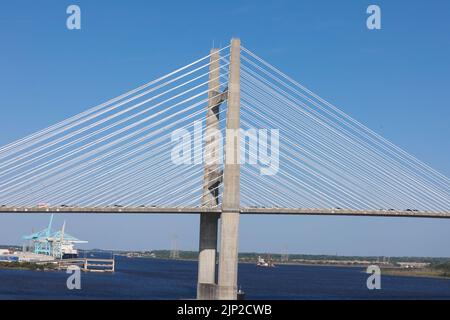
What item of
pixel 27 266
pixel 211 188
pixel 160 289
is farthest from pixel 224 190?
pixel 27 266

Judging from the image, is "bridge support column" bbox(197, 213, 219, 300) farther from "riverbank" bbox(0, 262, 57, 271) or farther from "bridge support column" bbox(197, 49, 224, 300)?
"riverbank" bbox(0, 262, 57, 271)

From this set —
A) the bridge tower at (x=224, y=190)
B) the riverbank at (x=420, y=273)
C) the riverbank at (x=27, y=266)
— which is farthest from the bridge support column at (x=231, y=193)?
the riverbank at (x=420, y=273)

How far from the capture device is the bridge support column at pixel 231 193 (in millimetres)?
40906

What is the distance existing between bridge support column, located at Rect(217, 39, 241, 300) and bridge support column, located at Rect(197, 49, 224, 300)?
0.82m

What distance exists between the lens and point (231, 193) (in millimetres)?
41156

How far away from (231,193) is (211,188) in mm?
2251

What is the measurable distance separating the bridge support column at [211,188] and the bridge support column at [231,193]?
2.69 feet

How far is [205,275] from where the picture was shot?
4381 cm

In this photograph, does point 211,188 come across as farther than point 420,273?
No

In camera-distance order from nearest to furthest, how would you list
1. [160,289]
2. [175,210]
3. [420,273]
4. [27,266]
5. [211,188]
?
[175,210] < [211,188] < [160,289] < [27,266] < [420,273]

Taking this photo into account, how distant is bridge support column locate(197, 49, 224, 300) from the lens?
42250 mm

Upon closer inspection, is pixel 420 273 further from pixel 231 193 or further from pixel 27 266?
pixel 231 193
